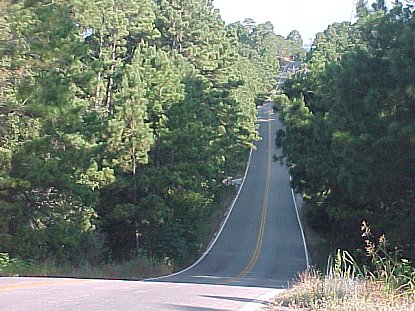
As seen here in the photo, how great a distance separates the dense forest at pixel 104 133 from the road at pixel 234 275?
9.19 feet

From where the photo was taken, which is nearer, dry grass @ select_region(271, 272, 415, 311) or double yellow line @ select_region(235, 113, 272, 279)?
dry grass @ select_region(271, 272, 415, 311)

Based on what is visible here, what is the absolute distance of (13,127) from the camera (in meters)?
25.1

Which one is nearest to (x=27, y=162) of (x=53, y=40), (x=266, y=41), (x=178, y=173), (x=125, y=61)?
(x=53, y=40)

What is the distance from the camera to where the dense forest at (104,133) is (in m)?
23.8

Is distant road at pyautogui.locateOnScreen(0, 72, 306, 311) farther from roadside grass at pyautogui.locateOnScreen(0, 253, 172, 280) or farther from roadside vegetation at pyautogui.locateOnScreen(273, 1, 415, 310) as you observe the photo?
roadside vegetation at pyautogui.locateOnScreen(273, 1, 415, 310)

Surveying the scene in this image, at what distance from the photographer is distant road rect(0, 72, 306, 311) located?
38.3ft

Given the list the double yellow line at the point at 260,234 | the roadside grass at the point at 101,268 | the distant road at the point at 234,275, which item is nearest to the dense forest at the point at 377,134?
the distant road at the point at 234,275

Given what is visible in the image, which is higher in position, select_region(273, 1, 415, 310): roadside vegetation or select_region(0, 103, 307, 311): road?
select_region(273, 1, 415, 310): roadside vegetation

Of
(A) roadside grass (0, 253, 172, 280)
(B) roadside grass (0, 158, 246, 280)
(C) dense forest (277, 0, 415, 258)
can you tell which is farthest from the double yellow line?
(C) dense forest (277, 0, 415, 258)

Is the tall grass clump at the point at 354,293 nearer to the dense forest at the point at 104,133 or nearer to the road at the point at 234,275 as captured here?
the road at the point at 234,275

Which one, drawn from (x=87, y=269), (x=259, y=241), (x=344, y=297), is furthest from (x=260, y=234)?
(x=344, y=297)

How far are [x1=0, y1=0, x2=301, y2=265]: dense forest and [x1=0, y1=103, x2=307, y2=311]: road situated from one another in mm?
2800

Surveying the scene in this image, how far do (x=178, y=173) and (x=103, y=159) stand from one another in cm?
450

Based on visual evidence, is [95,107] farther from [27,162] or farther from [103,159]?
[27,162]
